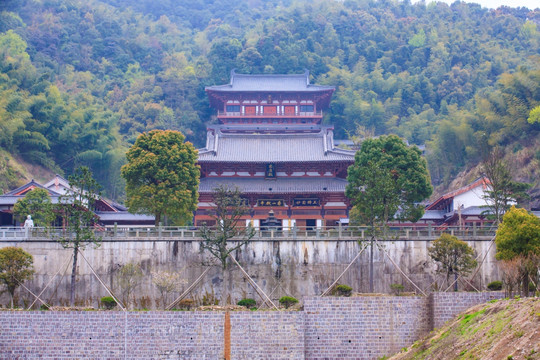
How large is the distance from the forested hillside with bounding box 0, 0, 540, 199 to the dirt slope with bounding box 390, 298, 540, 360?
101 feet

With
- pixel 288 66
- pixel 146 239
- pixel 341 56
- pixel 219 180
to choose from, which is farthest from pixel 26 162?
pixel 341 56

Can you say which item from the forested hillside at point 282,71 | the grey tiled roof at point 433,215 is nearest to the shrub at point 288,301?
the grey tiled roof at point 433,215

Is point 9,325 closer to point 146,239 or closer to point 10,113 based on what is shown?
point 146,239

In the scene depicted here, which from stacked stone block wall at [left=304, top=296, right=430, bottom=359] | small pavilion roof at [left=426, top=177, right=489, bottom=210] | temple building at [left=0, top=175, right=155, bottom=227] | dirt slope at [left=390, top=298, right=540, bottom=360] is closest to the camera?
dirt slope at [left=390, top=298, right=540, bottom=360]

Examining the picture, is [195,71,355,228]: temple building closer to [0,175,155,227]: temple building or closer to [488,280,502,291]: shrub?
[0,175,155,227]: temple building

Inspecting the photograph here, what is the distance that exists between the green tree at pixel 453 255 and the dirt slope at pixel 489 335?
14.7 feet

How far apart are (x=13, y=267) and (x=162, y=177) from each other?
11.2m

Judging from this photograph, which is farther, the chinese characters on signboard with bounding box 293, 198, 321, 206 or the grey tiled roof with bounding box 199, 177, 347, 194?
the chinese characters on signboard with bounding box 293, 198, 321, 206

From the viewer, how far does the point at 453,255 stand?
3709 cm

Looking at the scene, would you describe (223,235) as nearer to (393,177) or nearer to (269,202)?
(393,177)

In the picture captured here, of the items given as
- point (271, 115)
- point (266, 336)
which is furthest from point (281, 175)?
point (266, 336)

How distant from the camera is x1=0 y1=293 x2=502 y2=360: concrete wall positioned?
33.4 m

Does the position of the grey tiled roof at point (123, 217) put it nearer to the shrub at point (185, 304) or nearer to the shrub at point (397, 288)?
the shrub at point (185, 304)

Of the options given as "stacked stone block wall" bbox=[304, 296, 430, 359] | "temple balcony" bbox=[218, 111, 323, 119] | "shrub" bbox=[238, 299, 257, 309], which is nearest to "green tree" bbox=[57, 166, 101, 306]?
"shrub" bbox=[238, 299, 257, 309]
